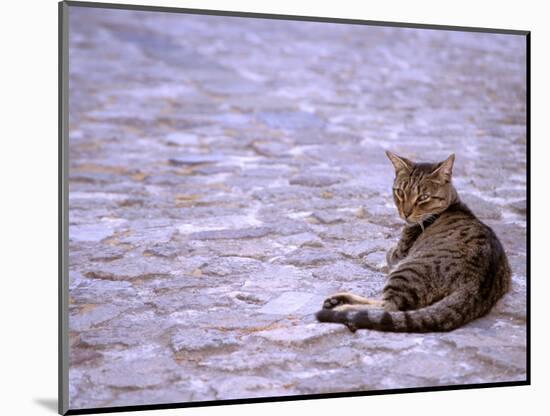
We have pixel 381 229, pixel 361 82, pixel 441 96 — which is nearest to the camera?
pixel 381 229

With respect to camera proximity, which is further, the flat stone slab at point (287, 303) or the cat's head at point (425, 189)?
the cat's head at point (425, 189)

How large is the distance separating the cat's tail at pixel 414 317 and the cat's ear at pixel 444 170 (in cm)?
→ 57

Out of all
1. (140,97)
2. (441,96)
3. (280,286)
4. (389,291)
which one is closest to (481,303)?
(389,291)

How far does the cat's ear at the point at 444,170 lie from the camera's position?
472 cm

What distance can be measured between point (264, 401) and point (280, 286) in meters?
0.58

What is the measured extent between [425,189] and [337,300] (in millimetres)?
675

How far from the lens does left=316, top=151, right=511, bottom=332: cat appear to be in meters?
4.37

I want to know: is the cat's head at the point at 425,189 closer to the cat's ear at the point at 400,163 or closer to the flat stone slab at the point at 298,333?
the cat's ear at the point at 400,163

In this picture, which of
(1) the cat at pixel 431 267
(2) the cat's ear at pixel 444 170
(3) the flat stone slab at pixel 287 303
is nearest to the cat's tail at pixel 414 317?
(1) the cat at pixel 431 267

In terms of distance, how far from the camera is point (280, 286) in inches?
181

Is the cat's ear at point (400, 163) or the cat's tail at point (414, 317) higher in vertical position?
the cat's ear at point (400, 163)

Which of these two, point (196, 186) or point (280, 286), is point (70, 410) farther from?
point (196, 186)

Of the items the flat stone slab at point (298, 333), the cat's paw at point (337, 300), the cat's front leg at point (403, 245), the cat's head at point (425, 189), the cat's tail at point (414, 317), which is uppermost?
the cat's head at point (425, 189)

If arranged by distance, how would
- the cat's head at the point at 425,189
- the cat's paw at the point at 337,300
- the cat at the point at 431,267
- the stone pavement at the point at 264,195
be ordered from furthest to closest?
1. the cat's head at the point at 425,189
2. the cat's paw at the point at 337,300
3. the cat at the point at 431,267
4. the stone pavement at the point at 264,195
